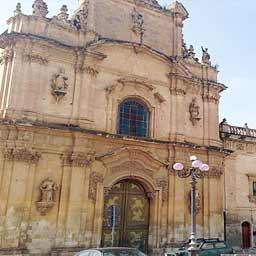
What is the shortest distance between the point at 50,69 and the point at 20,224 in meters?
6.99

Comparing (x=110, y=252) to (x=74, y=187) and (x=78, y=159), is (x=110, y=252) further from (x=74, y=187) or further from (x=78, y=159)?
(x=78, y=159)

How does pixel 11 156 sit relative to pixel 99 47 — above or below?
below

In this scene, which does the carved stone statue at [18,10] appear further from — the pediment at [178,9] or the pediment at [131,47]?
the pediment at [178,9]

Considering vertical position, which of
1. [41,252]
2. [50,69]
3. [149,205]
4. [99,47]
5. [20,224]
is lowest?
[41,252]

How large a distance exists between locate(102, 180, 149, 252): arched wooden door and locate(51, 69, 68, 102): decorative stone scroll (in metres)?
5.03

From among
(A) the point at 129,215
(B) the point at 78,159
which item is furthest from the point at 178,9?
(A) the point at 129,215

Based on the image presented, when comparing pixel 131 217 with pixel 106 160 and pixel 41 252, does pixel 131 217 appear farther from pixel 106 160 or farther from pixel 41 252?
pixel 41 252

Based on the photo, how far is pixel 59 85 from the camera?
15.8m

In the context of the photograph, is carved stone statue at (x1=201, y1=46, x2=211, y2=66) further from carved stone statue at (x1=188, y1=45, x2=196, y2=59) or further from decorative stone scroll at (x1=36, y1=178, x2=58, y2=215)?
decorative stone scroll at (x1=36, y1=178, x2=58, y2=215)

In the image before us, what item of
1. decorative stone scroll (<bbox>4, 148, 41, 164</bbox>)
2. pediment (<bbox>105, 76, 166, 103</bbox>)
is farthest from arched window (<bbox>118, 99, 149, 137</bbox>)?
decorative stone scroll (<bbox>4, 148, 41, 164</bbox>)

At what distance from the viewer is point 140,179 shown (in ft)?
55.0

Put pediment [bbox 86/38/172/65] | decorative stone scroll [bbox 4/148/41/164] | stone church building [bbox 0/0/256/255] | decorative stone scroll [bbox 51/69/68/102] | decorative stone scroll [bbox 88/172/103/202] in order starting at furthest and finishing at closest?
1. pediment [bbox 86/38/172/65]
2. decorative stone scroll [bbox 51/69/68/102]
3. decorative stone scroll [bbox 88/172/103/202]
4. stone church building [bbox 0/0/256/255]
5. decorative stone scroll [bbox 4/148/41/164]

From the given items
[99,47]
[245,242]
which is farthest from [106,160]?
[245,242]

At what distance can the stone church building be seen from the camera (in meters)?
14.4
